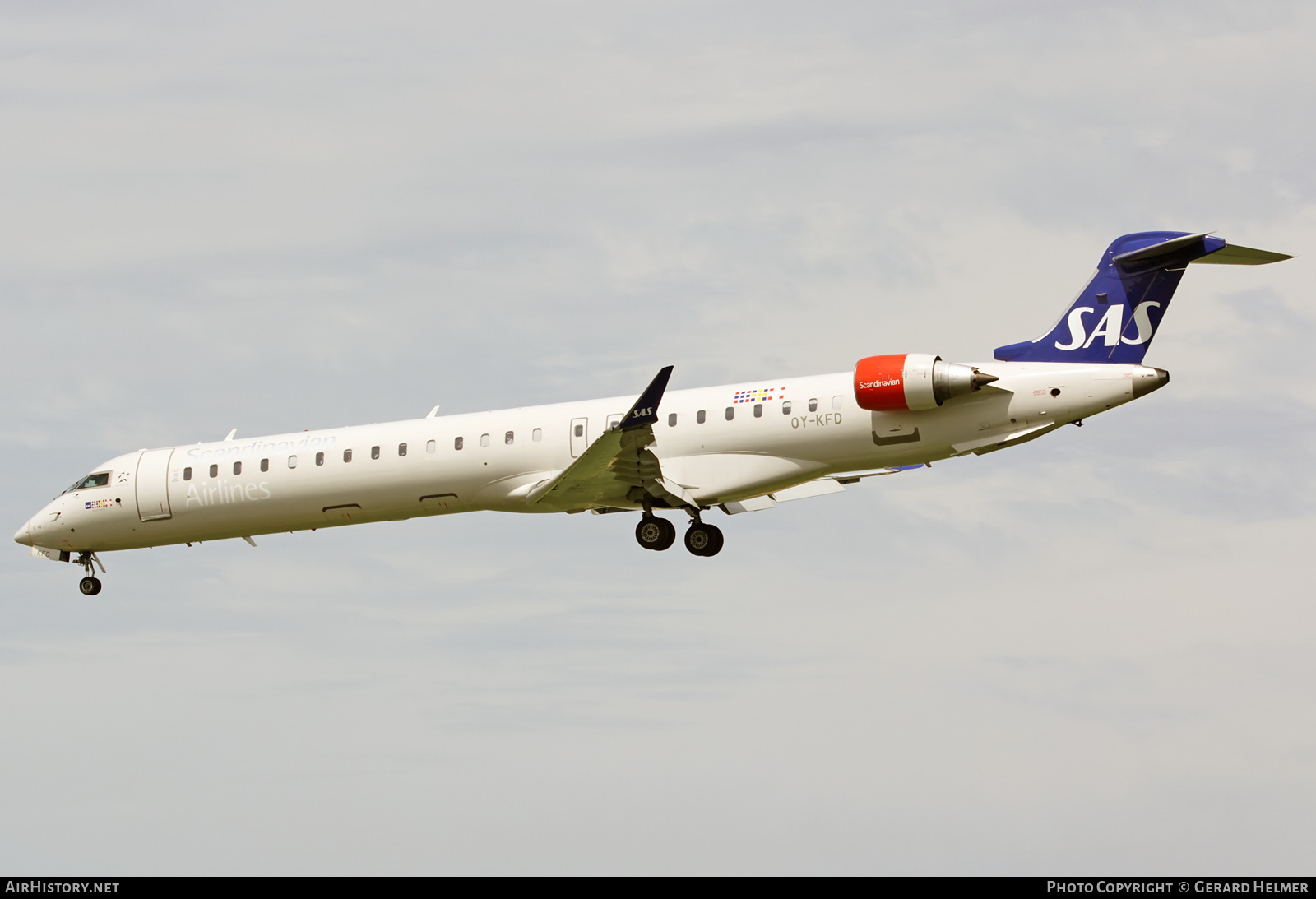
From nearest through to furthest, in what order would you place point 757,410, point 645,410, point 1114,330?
1. point 645,410
2. point 1114,330
3. point 757,410

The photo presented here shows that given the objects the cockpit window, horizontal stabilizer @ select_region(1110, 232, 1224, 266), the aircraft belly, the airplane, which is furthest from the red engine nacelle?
the cockpit window

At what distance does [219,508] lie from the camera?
31.5m

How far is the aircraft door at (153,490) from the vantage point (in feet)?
105

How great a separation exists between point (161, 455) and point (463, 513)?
6481 mm

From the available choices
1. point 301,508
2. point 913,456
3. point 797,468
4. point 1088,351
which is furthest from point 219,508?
point 1088,351

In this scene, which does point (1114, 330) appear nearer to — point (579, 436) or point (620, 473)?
point (620, 473)

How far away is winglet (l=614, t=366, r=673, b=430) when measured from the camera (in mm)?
26719

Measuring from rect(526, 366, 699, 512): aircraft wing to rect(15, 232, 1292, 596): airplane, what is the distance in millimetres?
38

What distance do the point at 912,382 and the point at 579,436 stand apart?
612 centimetres

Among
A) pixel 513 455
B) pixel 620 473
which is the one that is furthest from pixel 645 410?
pixel 513 455

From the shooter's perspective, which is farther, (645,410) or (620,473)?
(620,473)

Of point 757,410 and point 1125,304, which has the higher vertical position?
point 1125,304

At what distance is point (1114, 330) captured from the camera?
28094mm

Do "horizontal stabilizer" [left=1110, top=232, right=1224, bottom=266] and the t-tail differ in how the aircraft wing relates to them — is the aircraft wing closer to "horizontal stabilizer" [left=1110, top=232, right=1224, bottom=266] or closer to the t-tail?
the t-tail
